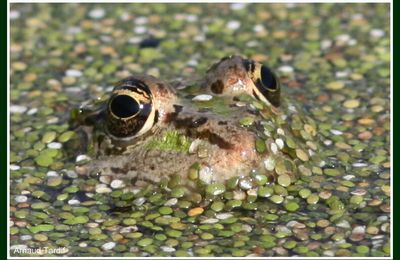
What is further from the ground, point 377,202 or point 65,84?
point 65,84

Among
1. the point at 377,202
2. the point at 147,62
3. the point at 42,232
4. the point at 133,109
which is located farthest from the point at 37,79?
the point at 377,202

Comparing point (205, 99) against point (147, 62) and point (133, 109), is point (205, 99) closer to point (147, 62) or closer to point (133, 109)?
point (133, 109)

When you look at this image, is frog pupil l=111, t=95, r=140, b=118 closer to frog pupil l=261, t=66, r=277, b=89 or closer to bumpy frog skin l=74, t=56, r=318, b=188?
bumpy frog skin l=74, t=56, r=318, b=188

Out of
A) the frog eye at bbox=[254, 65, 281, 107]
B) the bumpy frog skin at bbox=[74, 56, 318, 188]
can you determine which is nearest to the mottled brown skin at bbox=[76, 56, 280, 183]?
the bumpy frog skin at bbox=[74, 56, 318, 188]

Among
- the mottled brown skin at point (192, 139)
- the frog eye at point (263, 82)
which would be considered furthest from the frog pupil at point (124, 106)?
the frog eye at point (263, 82)

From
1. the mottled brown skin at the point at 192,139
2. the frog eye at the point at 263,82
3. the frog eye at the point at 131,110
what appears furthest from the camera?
the frog eye at the point at 263,82

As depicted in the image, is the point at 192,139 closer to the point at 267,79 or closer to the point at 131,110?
the point at 131,110

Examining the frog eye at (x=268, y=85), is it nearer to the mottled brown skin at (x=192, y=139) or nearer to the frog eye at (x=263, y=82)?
the frog eye at (x=263, y=82)

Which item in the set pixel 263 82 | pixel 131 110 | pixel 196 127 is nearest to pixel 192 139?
pixel 196 127
